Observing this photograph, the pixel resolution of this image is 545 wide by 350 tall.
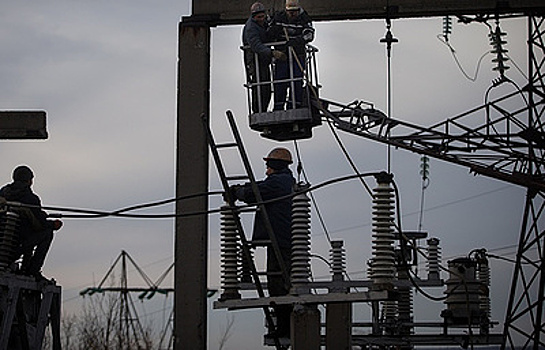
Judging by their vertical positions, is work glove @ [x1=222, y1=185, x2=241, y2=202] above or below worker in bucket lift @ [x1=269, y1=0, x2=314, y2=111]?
below

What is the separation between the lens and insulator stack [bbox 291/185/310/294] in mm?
14672

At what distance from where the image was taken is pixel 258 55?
62.7 feet

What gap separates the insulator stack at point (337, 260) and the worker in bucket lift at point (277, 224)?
5.17 meters

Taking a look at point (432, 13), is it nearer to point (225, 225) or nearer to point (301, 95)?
point (301, 95)

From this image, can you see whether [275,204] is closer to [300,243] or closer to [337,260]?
[300,243]

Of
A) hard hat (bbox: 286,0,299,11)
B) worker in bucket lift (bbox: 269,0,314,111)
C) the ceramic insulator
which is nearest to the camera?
worker in bucket lift (bbox: 269,0,314,111)

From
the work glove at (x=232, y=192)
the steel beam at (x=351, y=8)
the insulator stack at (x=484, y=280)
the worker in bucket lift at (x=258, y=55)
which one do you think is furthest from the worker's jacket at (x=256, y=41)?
the insulator stack at (x=484, y=280)

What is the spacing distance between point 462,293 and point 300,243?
883 centimetres

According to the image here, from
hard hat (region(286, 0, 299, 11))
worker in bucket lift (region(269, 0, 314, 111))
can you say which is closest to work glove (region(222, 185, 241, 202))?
worker in bucket lift (region(269, 0, 314, 111))

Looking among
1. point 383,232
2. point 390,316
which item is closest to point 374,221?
point 383,232

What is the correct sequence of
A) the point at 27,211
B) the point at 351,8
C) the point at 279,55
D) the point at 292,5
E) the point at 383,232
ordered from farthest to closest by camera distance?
the point at 351,8 < the point at 292,5 < the point at 279,55 < the point at 27,211 < the point at 383,232

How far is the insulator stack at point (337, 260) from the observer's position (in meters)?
21.0

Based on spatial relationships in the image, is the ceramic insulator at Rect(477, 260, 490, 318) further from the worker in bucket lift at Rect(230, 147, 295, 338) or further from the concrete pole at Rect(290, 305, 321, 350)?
the concrete pole at Rect(290, 305, 321, 350)

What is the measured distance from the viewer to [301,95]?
19.2 meters
